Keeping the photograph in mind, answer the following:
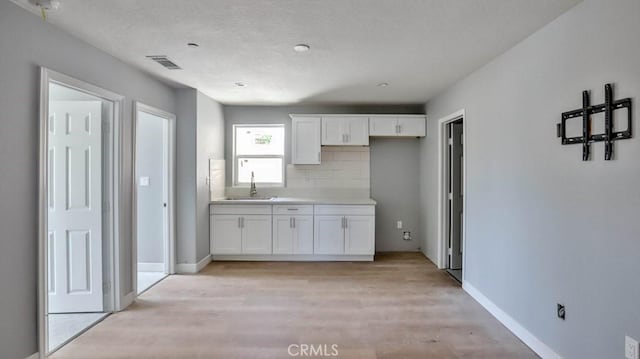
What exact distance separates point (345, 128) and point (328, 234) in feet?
5.32

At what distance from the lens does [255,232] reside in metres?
4.84

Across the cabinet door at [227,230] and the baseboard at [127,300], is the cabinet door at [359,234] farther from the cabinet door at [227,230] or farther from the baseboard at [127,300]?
the baseboard at [127,300]

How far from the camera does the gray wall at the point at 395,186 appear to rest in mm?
5438

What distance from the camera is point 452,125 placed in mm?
4418

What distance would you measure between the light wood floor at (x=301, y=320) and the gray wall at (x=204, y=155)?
53 cm

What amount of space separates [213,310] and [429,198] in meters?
3.30

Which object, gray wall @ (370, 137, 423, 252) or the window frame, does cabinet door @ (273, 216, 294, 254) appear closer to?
the window frame

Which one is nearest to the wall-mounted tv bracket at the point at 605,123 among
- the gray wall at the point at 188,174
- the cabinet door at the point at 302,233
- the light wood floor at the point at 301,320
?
the light wood floor at the point at 301,320

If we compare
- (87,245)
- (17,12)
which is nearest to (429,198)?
(87,245)

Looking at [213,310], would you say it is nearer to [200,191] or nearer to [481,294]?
[200,191]

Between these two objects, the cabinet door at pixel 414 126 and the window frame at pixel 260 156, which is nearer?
the cabinet door at pixel 414 126

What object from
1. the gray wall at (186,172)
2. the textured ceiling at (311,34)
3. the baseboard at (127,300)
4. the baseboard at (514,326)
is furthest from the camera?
the gray wall at (186,172)

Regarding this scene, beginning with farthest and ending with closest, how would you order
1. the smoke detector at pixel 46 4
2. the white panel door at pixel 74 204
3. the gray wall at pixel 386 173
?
the gray wall at pixel 386 173
the white panel door at pixel 74 204
the smoke detector at pixel 46 4

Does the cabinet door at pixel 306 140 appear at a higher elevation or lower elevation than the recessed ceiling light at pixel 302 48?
lower
